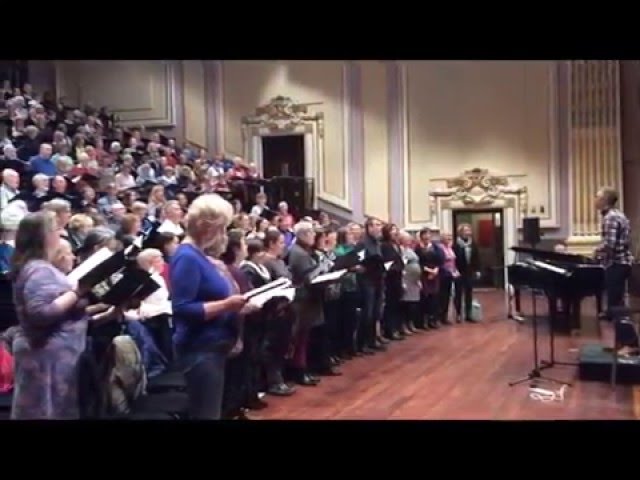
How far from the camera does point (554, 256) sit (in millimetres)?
4383

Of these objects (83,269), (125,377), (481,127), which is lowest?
(125,377)

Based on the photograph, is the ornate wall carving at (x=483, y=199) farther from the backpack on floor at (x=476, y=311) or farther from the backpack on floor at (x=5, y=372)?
the backpack on floor at (x=5, y=372)

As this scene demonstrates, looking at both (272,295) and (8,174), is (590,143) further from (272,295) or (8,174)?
(8,174)

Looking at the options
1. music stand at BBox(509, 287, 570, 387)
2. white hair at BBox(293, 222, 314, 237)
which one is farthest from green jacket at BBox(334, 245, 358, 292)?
music stand at BBox(509, 287, 570, 387)

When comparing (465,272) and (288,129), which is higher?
(288,129)

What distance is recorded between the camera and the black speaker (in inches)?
177

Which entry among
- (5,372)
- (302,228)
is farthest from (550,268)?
(5,372)

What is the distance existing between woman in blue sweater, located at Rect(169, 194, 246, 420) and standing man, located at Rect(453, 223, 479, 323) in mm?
1929

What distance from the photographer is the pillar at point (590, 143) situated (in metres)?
4.41

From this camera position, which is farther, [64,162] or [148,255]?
[64,162]

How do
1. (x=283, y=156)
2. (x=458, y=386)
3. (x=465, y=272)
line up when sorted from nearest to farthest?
(x=458, y=386) → (x=465, y=272) → (x=283, y=156)

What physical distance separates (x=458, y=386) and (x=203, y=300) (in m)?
1.88

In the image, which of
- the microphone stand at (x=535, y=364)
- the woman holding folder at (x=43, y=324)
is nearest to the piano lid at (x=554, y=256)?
the microphone stand at (x=535, y=364)
